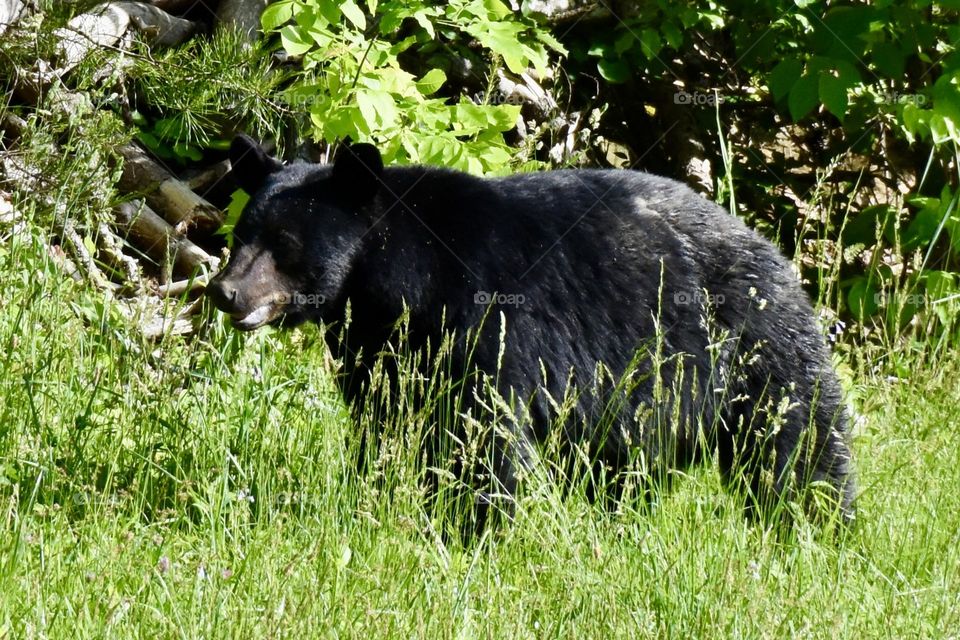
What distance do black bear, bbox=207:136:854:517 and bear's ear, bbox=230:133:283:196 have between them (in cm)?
1

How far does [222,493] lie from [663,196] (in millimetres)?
1989

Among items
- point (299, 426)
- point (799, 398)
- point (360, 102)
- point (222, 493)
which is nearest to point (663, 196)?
point (799, 398)

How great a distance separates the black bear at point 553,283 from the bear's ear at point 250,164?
0.04 ft

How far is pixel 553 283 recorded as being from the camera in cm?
423

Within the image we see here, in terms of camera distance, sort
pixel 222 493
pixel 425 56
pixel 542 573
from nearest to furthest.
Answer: pixel 542 573 → pixel 222 493 → pixel 425 56

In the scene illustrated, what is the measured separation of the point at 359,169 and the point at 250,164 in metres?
0.50

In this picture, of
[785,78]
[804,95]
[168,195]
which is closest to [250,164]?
[168,195]

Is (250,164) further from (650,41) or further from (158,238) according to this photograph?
(650,41)

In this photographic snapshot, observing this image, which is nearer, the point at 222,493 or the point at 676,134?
the point at 222,493

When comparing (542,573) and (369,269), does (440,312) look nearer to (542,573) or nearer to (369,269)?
(369,269)

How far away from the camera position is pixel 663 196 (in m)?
4.45

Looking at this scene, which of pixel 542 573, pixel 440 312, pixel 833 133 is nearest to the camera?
pixel 542 573

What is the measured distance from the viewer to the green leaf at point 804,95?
220 inches

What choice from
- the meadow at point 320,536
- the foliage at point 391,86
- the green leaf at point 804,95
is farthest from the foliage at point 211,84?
the green leaf at point 804,95
